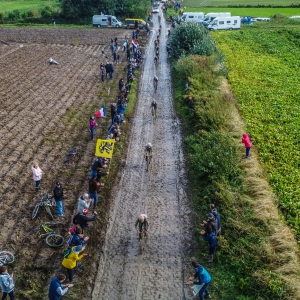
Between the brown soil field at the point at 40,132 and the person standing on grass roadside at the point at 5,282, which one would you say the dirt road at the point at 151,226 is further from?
the person standing on grass roadside at the point at 5,282

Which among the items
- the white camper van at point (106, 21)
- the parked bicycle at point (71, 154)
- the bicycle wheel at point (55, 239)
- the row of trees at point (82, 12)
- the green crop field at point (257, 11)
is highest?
the row of trees at point (82, 12)

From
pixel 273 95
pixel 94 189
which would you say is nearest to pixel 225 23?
pixel 273 95

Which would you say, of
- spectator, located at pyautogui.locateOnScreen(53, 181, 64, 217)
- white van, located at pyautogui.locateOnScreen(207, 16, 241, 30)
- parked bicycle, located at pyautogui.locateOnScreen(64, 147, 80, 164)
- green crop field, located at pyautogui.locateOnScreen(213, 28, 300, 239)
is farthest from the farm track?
white van, located at pyautogui.locateOnScreen(207, 16, 241, 30)

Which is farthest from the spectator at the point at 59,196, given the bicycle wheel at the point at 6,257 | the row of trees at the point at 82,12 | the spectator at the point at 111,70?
the row of trees at the point at 82,12

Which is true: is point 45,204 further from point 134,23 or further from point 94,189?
point 134,23

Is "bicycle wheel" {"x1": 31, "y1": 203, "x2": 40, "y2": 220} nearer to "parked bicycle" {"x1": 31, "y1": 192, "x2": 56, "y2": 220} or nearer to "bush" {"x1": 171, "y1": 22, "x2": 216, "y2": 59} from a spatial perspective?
"parked bicycle" {"x1": 31, "y1": 192, "x2": 56, "y2": 220}
